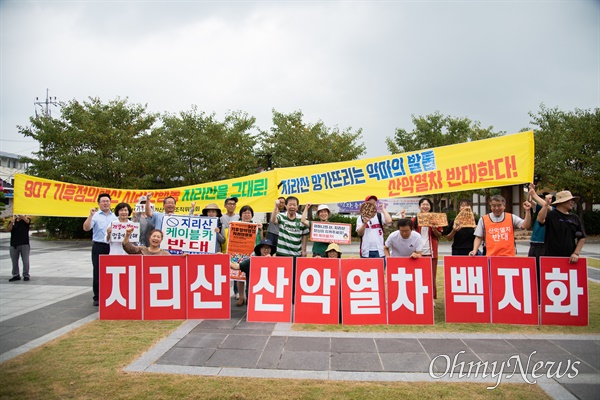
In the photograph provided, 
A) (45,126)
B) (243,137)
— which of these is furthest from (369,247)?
(45,126)

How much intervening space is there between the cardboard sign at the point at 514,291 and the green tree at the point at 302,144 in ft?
52.3

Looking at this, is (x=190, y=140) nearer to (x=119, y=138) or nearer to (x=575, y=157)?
(x=119, y=138)

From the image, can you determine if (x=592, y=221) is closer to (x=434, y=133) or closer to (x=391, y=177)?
(x=434, y=133)

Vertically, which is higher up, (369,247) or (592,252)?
(369,247)

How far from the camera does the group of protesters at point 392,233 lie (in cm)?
559

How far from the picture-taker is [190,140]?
20047mm

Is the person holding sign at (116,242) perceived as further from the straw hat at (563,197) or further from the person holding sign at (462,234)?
the straw hat at (563,197)

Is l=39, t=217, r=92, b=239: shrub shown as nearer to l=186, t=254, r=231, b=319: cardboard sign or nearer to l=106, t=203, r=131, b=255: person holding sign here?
l=106, t=203, r=131, b=255: person holding sign

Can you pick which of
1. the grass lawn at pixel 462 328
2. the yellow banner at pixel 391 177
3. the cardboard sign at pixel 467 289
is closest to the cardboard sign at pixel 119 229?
the grass lawn at pixel 462 328

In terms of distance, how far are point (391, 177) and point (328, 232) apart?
247 centimetres

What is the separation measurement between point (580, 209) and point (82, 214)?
23.8m

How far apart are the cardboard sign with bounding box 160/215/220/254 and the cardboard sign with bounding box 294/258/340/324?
5.81ft

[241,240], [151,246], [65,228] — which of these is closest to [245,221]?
[241,240]

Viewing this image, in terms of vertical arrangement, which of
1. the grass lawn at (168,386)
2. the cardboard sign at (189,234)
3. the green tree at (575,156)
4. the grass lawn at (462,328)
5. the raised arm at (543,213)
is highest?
the green tree at (575,156)
